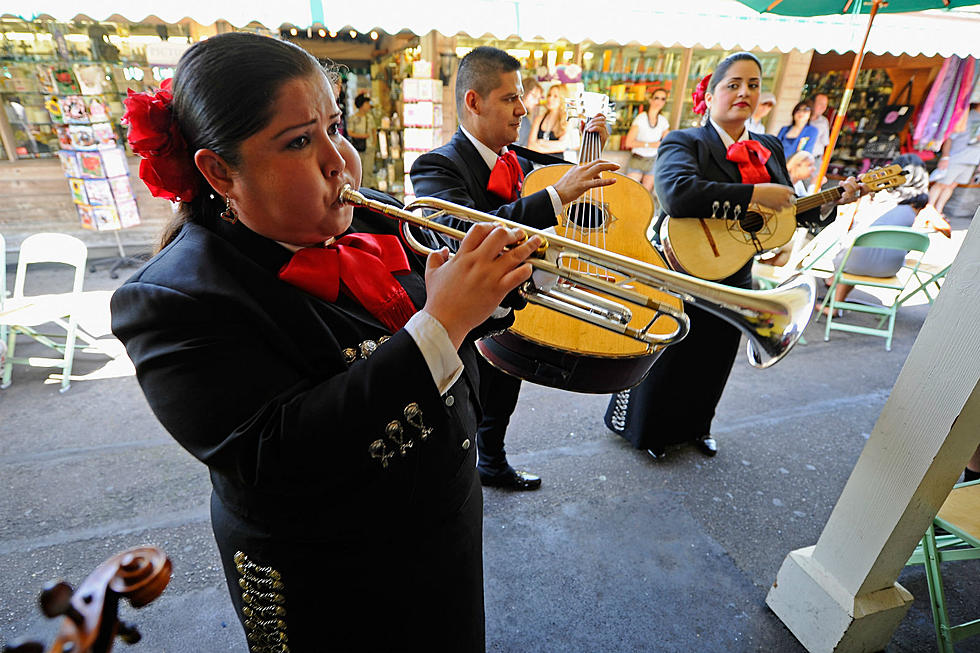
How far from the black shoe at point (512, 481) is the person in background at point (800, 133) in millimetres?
6667

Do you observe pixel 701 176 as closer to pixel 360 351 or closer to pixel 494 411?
pixel 494 411

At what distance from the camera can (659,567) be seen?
8.05 feet

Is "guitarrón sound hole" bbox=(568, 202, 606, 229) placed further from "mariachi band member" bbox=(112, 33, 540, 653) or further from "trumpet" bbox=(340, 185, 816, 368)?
"mariachi band member" bbox=(112, 33, 540, 653)

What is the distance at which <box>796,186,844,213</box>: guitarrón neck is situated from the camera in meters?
2.74

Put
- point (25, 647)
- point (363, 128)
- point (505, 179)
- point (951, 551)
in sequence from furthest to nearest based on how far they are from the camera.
→ point (363, 128) → point (505, 179) → point (951, 551) → point (25, 647)

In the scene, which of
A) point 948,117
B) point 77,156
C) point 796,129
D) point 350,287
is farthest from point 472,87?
point 948,117

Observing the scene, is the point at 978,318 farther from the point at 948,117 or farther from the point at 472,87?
the point at 948,117

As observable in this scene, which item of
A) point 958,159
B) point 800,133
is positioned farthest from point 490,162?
point 958,159

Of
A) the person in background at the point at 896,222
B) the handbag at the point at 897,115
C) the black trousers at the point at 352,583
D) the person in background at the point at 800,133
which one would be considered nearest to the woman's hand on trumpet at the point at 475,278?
the black trousers at the point at 352,583

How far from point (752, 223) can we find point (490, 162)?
153 centimetres

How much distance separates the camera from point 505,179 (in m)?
2.30

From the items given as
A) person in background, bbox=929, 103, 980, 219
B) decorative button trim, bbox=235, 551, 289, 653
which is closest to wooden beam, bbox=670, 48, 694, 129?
person in background, bbox=929, 103, 980, 219

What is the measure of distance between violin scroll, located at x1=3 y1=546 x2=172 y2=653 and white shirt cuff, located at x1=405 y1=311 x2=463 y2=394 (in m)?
0.54

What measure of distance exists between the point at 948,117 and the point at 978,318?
1018cm
